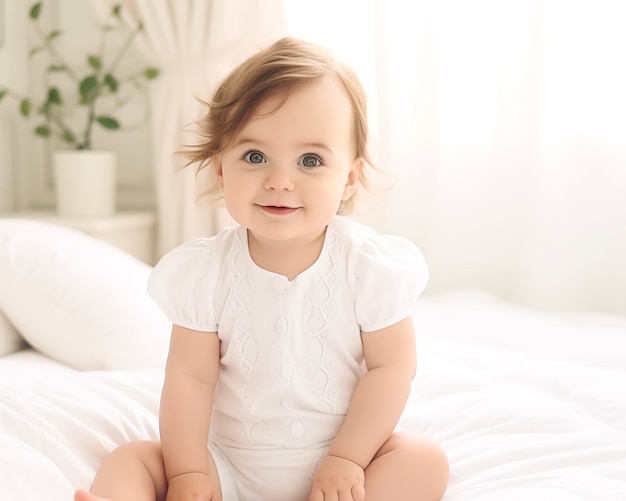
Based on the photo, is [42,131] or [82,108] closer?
[42,131]

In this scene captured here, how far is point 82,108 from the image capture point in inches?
118

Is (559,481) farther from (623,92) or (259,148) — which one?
(623,92)

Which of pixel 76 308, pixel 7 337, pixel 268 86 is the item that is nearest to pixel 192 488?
pixel 268 86

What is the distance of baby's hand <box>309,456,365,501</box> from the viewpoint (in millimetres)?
1016

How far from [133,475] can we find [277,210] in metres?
0.39

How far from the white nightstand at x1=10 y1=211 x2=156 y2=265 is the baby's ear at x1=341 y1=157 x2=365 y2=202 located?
1452 millimetres

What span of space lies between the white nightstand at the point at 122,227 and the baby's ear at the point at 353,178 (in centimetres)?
145

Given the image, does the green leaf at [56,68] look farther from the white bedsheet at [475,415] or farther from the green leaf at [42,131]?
the white bedsheet at [475,415]

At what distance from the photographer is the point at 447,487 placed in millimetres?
1164

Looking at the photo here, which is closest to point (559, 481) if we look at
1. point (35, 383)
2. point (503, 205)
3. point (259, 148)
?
point (259, 148)

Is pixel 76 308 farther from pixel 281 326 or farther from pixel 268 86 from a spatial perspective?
pixel 268 86

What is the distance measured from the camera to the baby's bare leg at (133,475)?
A: 0.98 meters

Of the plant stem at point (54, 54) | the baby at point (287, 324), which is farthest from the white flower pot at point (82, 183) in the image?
the baby at point (287, 324)

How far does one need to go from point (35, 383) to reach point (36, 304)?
31 cm
